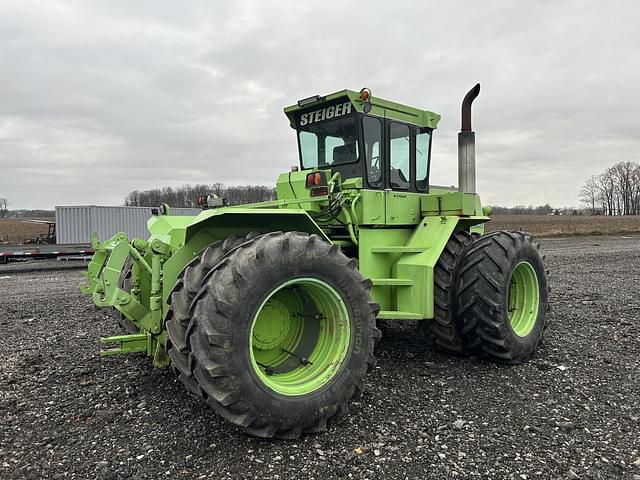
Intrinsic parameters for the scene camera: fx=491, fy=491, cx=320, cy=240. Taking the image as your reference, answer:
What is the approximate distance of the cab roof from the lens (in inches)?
202

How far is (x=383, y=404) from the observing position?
4051 mm

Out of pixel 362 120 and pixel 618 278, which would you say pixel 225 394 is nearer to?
pixel 362 120

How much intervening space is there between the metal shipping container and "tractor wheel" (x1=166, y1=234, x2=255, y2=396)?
1868cm

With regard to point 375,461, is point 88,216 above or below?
above

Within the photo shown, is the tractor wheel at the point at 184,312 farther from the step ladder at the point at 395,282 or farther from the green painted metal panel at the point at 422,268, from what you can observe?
the green painted metal panel at the point at 422,268

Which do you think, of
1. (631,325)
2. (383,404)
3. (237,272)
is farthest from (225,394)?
(631,325)

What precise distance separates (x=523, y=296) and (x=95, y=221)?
20.8 meters

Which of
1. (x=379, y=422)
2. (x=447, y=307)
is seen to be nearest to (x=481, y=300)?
(x=447, y=307)

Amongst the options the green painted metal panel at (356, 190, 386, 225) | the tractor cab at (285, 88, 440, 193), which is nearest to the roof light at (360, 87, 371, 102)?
the tractor cab at (285, 88, 440, 193)

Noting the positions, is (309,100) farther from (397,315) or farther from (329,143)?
(397,315)

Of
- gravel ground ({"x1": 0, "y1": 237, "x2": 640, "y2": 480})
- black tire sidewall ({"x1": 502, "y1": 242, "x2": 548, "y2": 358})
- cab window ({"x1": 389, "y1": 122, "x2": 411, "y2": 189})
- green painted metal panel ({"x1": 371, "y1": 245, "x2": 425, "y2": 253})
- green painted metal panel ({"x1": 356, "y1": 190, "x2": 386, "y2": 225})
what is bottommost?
gravel ground ({"x1": 0, "y1": 237, "x2": 640, "y2": 480})

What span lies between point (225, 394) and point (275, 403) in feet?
1.19

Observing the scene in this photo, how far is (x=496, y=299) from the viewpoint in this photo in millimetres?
4816

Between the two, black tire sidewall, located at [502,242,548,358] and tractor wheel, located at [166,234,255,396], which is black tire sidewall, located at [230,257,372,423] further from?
black tire sidewall, located at [502,242,548,358]
